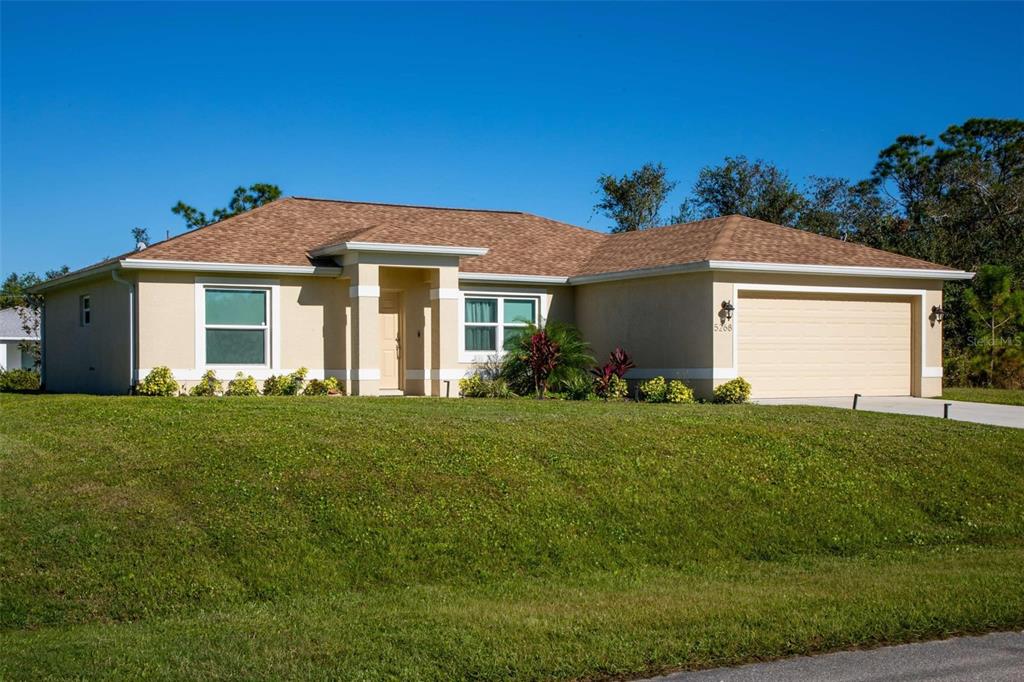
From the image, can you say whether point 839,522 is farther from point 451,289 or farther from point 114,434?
point 451,289

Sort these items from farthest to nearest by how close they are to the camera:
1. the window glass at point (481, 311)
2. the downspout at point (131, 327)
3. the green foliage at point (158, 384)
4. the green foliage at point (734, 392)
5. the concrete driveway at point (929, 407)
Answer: the window glass at point (481, 311) < the downspout at point (131, 327) < the green foliage at point (734, 392) < the green foliage at point (158, 384) < the concrete driveway at point (929, 407)

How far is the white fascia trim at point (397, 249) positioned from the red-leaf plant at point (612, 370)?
356cm

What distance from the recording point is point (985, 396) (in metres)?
23.7

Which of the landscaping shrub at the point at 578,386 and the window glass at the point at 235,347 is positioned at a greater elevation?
the window glass at the point at 235,347

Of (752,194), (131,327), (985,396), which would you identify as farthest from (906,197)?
(131,327)

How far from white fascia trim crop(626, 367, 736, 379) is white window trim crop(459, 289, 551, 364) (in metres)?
3.00

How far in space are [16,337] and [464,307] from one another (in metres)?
27.0

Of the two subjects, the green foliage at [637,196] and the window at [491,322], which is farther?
the green foliage at [637,196]

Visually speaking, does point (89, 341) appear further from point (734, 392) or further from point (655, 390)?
→ point (734, 392)

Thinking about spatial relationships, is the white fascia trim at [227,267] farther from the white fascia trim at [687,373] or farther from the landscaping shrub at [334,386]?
the white fascia trim at [687,373]

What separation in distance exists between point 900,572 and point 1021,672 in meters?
2.71

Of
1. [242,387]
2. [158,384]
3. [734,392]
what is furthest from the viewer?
[242,387]

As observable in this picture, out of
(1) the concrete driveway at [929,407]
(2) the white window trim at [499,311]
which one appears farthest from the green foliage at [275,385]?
(1) the concrete driveway at [929,407]

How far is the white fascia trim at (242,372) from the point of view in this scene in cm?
2086
